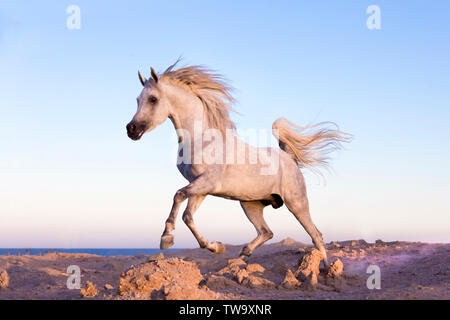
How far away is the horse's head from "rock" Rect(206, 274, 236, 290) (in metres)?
2.02

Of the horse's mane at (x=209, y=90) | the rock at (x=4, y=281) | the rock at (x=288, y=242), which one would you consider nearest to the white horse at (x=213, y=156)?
the horse's mane at (x=209, y=90)

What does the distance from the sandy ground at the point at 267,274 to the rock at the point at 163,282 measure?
0.04 feet

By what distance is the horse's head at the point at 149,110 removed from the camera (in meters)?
6.24

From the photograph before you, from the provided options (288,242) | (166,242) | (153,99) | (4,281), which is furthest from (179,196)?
(288,242)

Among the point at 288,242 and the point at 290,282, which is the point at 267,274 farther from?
the point at 288,242

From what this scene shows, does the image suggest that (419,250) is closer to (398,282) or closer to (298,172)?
(398,282)

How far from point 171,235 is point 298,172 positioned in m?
2.77

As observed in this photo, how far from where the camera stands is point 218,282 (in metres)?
5.77

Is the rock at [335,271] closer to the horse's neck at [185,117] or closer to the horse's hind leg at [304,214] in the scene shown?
the horse's hind leg at [304,214]

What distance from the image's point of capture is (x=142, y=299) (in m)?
4.59

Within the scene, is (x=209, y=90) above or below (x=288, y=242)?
above

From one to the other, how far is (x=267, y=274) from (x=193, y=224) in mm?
1431

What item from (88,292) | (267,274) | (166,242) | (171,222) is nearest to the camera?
(88,292)
